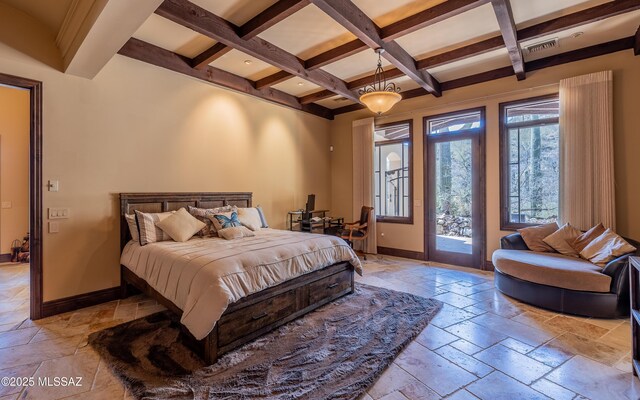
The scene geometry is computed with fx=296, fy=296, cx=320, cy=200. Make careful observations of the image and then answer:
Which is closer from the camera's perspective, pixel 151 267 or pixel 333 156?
pixel 151 267

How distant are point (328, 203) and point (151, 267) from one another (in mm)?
4454

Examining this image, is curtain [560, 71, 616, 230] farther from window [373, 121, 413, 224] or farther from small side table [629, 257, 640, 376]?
window [373, 121, 413, 224]

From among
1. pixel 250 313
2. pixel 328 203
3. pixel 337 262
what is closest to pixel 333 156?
pixel 328 203

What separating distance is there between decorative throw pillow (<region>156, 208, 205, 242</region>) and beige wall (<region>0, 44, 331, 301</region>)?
2.12 feet

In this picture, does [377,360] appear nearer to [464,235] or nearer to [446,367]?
[446,367]

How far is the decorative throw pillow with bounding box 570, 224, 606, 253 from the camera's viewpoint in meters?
3.71

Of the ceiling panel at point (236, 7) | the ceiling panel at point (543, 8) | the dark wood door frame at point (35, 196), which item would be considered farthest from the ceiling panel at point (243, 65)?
the ceiling panel at point (543, 8)

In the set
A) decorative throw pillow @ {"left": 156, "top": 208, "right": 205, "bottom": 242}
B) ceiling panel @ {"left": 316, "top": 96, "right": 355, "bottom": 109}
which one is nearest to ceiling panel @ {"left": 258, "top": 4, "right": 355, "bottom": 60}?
ceiling panel @ {"left": 316, "top": 96, "right": 355, "bottom": 109}

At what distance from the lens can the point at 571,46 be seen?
4012mm

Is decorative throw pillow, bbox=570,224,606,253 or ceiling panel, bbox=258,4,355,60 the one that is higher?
ceiling panel, bbox=258,4,355,60

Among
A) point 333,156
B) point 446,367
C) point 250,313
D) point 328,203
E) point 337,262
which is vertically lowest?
point 446,367

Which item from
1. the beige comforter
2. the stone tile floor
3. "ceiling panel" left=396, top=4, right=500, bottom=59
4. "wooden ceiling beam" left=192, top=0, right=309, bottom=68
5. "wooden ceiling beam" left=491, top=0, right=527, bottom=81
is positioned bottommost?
the stone tile floor

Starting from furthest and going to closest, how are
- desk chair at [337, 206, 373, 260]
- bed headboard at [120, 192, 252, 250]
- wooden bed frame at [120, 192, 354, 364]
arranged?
desk chair at [337, 206, 373, 260] < bed headboard at [120, 192, 252, 250] < wooden bed frame at [120, 192, 354, 364]

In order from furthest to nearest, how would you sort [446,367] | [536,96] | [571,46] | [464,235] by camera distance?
[464,235] < [536,96] < [571,46] < [446,367]
